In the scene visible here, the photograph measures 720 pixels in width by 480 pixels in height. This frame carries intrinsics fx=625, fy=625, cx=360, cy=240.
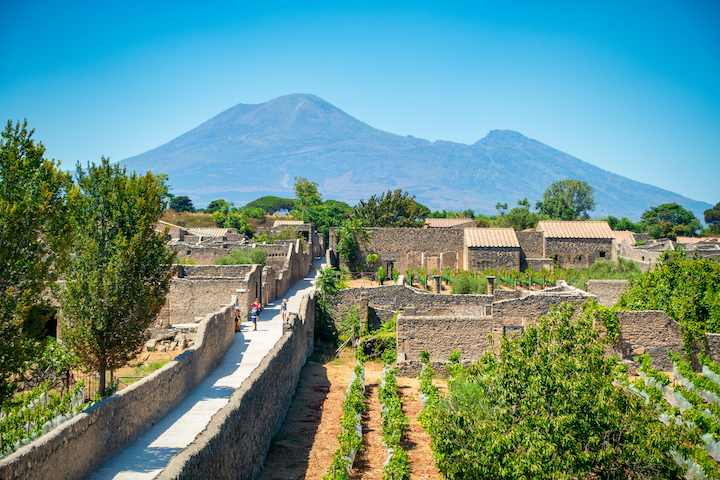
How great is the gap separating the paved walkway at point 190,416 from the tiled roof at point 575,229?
88.4 ft

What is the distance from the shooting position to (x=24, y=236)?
9.85m

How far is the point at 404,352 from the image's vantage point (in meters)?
22.7

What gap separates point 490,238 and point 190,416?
31.7m

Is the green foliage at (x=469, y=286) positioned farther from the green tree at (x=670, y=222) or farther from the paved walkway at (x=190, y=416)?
the green tree at (x=670, y=222)

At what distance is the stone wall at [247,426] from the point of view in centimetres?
857

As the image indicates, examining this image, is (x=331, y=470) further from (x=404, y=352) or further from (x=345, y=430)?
(x=404, y=352)

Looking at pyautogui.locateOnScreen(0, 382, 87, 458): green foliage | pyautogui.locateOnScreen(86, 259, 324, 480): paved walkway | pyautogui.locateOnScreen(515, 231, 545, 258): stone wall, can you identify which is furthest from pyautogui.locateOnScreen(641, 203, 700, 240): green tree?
pyautogui.locateOnScreen(0, 382, 87, 458): green foliage

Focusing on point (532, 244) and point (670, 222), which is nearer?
point (532, 244)

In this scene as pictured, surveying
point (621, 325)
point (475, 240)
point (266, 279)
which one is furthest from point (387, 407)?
point (475, 240)

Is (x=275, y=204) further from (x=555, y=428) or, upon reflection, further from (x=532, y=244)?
(x=555, y=428)

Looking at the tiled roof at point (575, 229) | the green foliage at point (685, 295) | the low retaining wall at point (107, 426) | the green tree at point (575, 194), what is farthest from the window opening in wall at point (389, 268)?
the green tree at point (575, 194)

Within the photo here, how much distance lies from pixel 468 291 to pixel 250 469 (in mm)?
21557

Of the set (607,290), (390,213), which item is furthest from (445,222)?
(607,290)

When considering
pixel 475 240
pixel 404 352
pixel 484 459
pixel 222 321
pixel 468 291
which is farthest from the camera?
pixel 475 240
